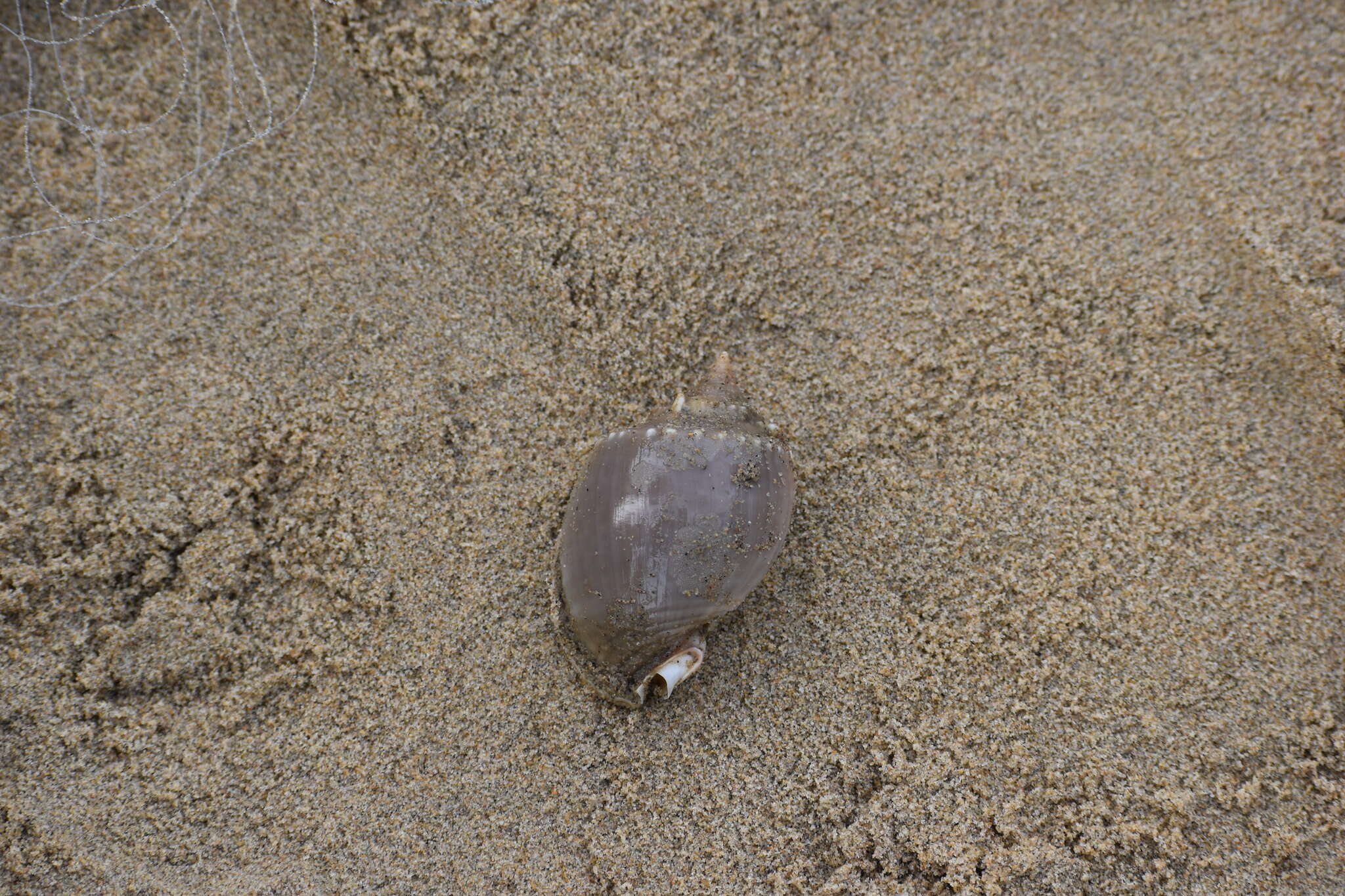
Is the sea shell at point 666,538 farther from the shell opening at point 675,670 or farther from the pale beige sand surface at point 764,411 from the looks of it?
the pale beige sand surface at point 764,411

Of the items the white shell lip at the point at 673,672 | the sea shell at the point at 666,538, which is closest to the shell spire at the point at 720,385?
the sea shell at the point at 666,538

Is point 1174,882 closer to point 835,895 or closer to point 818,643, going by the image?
point 835,895

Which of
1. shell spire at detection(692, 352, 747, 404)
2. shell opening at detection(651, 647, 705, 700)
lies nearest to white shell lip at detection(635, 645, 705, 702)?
shell opening at detection(651, 647, 705, 700)

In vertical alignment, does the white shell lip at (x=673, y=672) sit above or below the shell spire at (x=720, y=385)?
below

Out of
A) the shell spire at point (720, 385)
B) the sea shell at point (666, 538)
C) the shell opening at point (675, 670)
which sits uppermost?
the shell spire at point (720, 385)

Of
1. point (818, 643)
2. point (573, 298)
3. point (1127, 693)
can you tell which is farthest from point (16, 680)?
point (1127, 693)

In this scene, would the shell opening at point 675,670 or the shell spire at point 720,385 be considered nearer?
the shell opening at point 675,670
